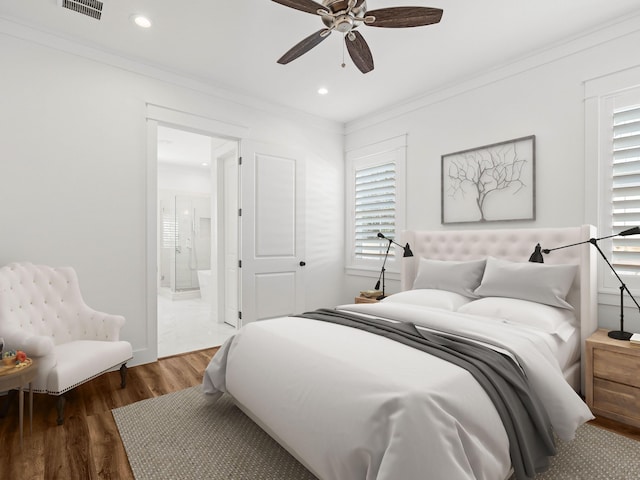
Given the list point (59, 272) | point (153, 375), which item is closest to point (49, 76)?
point (59, 272)

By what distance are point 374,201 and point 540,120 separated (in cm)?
204

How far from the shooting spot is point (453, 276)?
320cm

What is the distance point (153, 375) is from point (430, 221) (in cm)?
319

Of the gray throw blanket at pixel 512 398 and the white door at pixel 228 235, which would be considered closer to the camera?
the gray throw blanket at pixel 512 398

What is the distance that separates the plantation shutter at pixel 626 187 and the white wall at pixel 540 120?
14 cm

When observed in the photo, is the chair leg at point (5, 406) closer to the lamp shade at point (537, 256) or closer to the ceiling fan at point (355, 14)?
the ceiling fan at point (355, 14)

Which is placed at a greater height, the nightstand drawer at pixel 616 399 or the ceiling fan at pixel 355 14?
the ceiling fan at pixel 355 14

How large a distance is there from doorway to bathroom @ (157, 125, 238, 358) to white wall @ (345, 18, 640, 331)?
2.37m

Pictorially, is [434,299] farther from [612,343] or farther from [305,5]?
[305,5]

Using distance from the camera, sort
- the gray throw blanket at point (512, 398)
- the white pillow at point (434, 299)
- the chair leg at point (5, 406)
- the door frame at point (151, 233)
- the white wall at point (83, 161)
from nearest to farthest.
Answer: the gray throw blanket at point (512, 398)
the chair leg at point (5, 406)
the white wall at point (83, 161)
the white pillow at point (434, 299)
the door frame at point (151, 233)

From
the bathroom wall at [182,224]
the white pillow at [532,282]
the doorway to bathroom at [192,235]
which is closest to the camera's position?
the white pillow at [532,282]

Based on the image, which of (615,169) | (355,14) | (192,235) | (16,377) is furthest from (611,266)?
(192,235)

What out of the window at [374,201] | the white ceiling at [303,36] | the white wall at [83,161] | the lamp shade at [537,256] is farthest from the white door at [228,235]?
the lamp shade at [537,256]

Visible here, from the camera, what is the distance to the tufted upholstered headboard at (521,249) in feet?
8.46
